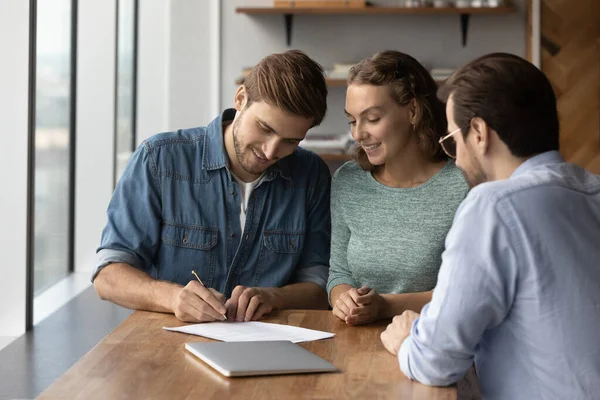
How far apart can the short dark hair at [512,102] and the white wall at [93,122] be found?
399 cm

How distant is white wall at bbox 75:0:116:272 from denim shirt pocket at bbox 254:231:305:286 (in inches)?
122

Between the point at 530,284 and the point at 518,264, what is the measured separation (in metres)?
0.04

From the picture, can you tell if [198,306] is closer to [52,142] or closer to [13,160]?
[13,160]

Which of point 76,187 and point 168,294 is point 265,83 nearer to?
point 168,294

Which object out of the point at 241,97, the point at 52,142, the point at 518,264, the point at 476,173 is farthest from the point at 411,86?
the point at 52,142

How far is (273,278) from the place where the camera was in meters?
2.46

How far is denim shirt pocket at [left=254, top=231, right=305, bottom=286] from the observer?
2.46 m

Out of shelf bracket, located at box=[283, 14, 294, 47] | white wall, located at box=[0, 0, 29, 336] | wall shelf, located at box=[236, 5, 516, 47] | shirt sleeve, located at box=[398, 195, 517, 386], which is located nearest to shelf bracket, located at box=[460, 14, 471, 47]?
wall shelf, located at box=[236, 5, 516, 47]

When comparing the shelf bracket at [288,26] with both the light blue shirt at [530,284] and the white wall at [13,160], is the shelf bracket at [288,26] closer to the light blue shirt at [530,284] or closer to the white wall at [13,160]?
the white wall at [13,160]

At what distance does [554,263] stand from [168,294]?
97 centimetres

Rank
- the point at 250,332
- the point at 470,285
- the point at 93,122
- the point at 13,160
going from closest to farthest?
the point at 470,285 < the point at 250,332 < the point at 13,160 < the point at 93,122

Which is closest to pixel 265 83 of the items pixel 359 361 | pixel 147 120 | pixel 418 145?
pixel 418 145

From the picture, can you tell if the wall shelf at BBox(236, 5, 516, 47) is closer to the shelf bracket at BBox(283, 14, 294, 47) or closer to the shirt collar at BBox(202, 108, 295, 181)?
the shelf bracket at BBox(283, 14, 294, 47)

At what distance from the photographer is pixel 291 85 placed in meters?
2.23
